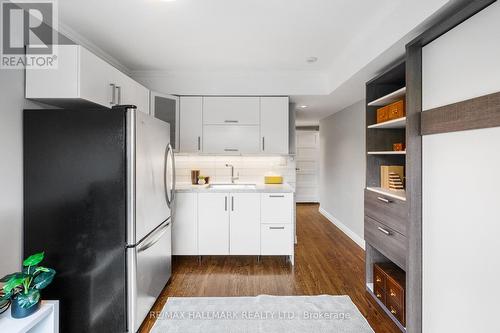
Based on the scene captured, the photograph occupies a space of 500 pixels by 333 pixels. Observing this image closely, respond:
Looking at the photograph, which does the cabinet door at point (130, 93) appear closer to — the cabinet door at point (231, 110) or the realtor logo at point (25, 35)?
the realtor logo at point (25, 35)

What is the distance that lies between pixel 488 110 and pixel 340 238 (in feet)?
11.2

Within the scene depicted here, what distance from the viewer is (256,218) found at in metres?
3.22

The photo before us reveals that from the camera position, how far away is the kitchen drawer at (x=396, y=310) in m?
1.94

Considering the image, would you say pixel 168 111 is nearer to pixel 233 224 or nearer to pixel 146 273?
pixel 233 224

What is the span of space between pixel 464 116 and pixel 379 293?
1716 millimetres

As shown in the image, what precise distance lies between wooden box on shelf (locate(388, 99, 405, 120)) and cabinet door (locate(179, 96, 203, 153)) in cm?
238

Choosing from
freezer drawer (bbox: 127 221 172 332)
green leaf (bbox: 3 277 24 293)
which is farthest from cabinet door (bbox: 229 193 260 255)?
green leaf (bbox: 3 277 24 293)

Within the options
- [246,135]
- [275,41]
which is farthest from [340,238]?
[275,41]

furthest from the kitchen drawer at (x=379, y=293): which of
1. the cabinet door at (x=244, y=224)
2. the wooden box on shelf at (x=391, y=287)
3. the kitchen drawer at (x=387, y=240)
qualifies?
the cabinet door at (x=244, y=224)

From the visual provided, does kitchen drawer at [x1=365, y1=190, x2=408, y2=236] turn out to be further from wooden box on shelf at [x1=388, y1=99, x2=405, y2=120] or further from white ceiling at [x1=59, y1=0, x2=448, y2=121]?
white ceiling at [x1=59, y1=0, x2=448, y2=121]

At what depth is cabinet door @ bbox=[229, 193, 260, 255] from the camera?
3.21 meters

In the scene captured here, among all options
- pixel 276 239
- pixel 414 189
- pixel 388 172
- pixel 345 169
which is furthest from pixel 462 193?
pixel 345 169

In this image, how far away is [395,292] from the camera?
204cm

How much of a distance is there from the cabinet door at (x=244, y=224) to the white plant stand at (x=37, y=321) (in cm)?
195
